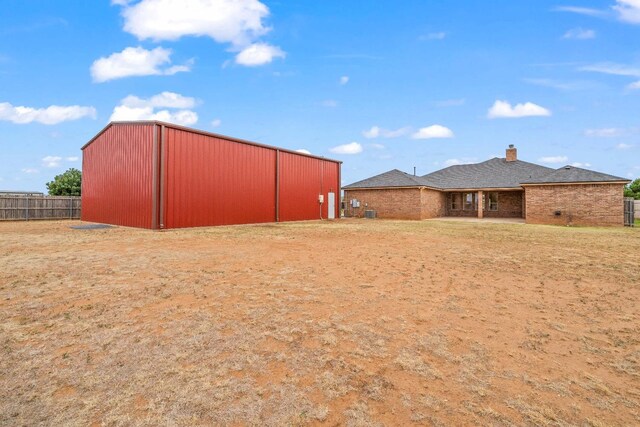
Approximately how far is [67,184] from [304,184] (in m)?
23.7

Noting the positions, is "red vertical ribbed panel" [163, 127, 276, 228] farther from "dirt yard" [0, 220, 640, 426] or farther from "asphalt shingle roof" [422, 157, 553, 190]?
"asphalt shingle roof" [422, 157, 553, 190]

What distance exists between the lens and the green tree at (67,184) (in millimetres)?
30047

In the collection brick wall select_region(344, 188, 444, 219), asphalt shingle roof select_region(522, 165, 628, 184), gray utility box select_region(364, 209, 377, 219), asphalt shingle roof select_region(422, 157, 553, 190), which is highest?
asphalt shingle roof select_region(422, 157, 553, 190)

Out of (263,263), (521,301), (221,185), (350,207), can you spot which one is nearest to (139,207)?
(221,185)

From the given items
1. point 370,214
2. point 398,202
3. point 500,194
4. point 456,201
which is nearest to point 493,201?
point 500,194

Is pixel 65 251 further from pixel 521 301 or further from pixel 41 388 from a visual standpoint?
pixel 521 301

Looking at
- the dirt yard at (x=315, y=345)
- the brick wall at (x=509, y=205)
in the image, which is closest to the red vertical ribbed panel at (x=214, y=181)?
the dirt yard at (x=315, y=345)

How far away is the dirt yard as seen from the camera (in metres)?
2.26

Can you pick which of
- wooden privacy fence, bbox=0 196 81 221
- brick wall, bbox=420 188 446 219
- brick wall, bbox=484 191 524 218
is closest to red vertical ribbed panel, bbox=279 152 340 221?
brick wall, bbox=420 188 446 219

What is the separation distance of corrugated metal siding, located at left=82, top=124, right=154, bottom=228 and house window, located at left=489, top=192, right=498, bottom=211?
83.3ft

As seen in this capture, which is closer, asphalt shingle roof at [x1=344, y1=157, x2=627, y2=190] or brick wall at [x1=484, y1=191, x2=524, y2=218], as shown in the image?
asphalt shingle roof at [x1=344, y1=157, x2=627, y2=190]

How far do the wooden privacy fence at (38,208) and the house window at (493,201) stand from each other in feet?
102

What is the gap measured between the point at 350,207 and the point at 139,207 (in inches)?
664

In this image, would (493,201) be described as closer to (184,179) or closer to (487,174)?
(487,174)
